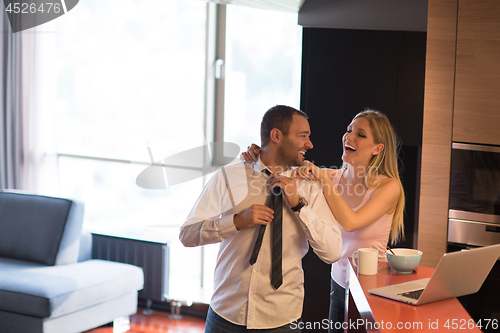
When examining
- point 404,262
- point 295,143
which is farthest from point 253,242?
point 404,262

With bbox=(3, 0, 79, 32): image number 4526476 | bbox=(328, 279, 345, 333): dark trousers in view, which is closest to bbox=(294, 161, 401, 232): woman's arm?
bbox=(328, 279, 345, 333): dark trousers

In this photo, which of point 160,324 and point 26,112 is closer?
point 160,324

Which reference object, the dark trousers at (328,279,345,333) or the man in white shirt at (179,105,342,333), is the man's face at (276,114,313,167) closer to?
the man in white shirt at (179,105,342,333)

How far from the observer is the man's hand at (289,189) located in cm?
179

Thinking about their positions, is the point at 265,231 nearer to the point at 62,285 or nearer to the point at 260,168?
the point at 260,168

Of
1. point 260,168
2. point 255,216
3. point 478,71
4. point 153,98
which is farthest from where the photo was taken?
point 153,98

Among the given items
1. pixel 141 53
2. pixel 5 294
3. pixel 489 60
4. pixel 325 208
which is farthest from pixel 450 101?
pixel 5 294

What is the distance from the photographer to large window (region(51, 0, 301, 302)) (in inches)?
154

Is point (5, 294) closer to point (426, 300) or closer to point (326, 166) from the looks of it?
point (326, 166)

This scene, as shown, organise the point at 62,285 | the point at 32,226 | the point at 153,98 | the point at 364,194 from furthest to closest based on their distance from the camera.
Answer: the point at 153,98, the point at 32,226, the point at 62,285, the point at 364,194

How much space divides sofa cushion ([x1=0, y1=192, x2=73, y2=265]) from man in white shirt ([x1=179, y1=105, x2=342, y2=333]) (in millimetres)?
2222

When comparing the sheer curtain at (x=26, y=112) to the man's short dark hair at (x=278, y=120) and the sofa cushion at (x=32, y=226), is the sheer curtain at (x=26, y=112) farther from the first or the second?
the man's short dark hair at (x=278, y=120)

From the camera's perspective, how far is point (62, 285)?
330 centimetres

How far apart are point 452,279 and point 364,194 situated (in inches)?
33.1
